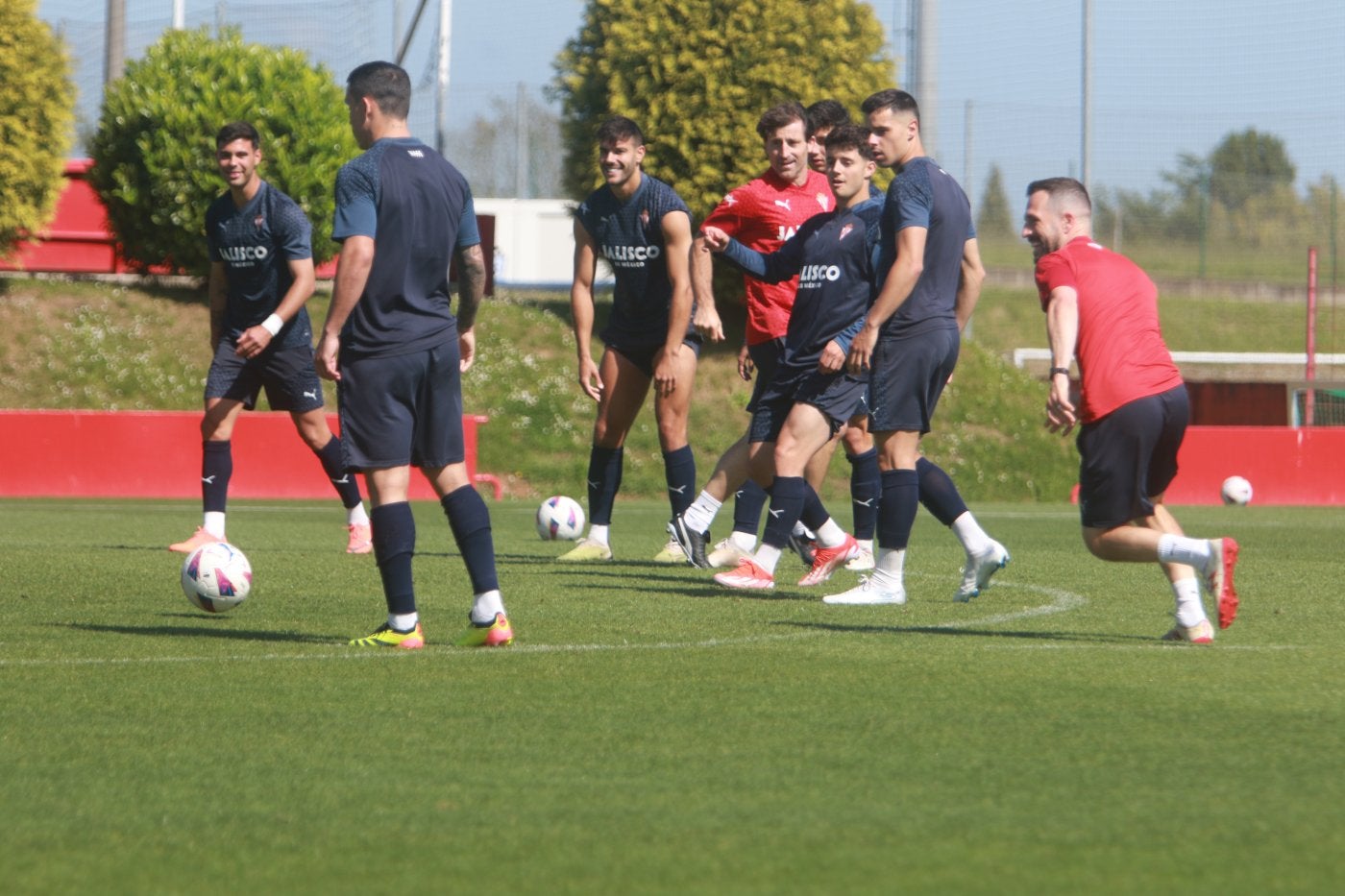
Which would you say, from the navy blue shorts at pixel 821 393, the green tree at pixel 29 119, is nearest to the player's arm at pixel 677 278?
the navy blue shorts at pixel 821 393

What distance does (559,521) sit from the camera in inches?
470

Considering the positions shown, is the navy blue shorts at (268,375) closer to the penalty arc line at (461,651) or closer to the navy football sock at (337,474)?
the navy football sock at (337,474)

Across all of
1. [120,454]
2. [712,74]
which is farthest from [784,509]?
[712,74]

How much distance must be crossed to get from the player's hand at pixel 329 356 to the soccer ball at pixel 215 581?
1361 mm

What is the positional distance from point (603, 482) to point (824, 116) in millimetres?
2527

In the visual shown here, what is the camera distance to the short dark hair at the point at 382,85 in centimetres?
613

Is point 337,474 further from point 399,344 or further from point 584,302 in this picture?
point 399,344

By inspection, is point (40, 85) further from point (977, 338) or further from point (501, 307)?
point (977, 338)

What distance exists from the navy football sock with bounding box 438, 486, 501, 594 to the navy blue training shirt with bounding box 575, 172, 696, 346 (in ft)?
11.7

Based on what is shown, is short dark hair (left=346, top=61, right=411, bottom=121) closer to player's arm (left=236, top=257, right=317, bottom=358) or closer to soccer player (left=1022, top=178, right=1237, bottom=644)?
soccer player (left=1022, top=178, right=1237, bottom=644)

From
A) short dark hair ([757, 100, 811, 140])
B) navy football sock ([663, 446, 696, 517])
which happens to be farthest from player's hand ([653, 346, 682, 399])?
short dark hair ([757, 100, 811, 140])

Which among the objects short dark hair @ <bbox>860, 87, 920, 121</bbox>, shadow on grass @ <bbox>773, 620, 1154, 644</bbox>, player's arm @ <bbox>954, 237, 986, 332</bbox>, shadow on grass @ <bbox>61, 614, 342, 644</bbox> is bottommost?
shadow on grass @ <bbox>61, 614, 342, 644</bbox>

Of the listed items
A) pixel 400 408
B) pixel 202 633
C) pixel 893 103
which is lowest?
pixel 202 633

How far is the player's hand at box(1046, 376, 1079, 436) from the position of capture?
6.07 m
